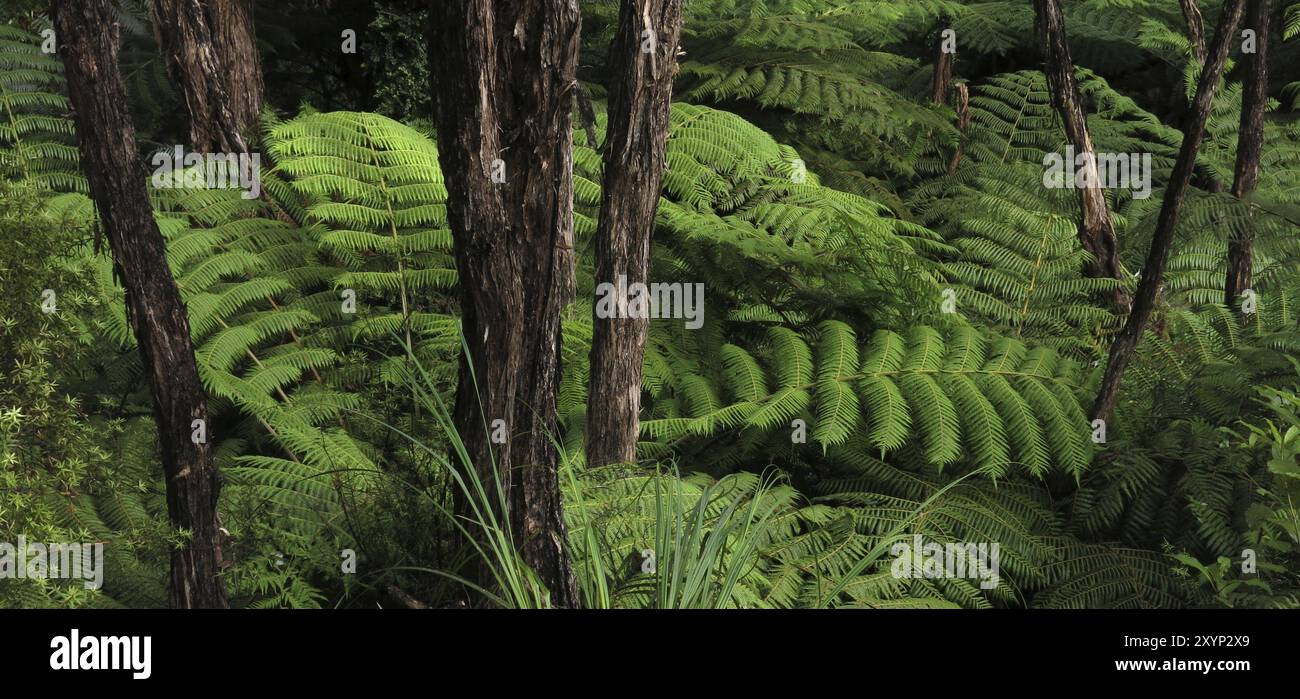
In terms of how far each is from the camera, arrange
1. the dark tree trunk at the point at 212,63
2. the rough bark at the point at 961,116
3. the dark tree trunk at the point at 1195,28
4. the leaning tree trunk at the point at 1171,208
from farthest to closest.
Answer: the rough bark at the point at 961,116 < the dark tree trunk at the point at 1195,28 < the dark tree trunk at the point at 212,63 < the leaning tree trunk at the point at 1171,208

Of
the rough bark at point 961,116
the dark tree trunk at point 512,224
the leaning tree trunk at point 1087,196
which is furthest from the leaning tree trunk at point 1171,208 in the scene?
the rough bark at point 961,116

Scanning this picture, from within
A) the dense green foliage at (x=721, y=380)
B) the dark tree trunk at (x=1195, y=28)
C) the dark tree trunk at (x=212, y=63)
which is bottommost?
the dense green foliage at (x=721, y=380)

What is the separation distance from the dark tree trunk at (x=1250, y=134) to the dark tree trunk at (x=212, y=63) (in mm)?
4514

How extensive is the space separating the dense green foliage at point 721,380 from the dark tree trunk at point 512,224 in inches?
4.3

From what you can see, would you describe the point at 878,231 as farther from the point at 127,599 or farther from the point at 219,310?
the point at 127,599

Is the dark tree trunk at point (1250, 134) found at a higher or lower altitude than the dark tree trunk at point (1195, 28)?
lower

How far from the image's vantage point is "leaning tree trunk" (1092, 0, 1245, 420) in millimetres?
3873

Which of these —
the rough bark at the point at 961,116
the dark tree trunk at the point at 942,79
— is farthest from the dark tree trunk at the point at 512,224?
the dark tree trunk at the point at 942,79

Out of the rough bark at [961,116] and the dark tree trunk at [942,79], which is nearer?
the rough bark at [961,116]

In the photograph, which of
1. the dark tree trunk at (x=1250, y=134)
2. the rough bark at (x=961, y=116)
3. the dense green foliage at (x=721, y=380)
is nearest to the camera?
the dense green foliage at (x=721, y=380)

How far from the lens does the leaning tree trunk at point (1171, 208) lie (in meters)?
3.87

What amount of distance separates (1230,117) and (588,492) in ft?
17.1

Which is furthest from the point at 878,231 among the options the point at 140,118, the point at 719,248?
the point at 140,118

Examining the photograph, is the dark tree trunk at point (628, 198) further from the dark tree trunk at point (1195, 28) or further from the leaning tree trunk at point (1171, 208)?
the dark tree trunk at point (1195, 28)
